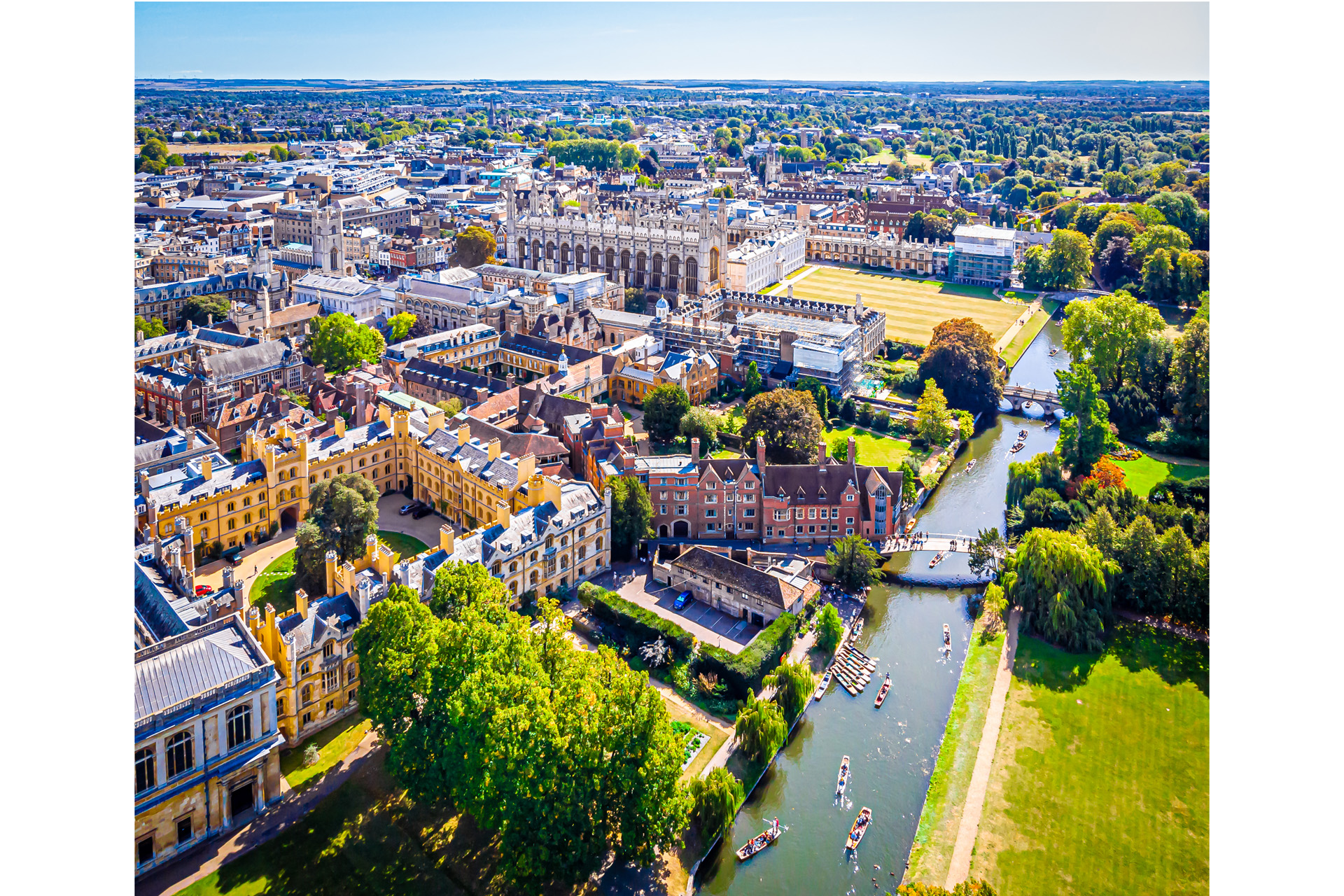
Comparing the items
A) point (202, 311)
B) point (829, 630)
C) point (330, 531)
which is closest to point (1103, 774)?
point (829, 630)

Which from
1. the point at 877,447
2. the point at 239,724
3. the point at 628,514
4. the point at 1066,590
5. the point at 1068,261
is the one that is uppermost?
the point at 1068,261

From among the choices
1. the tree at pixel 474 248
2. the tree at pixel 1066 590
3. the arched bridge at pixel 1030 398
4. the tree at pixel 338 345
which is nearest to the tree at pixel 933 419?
the arched bridge at pixel 1030 398

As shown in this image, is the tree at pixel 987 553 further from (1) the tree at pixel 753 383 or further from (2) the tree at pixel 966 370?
(1) the tree at pixel 753 383

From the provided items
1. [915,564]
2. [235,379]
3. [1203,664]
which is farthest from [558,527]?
[235,379]

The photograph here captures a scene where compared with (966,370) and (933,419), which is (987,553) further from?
(966,370)

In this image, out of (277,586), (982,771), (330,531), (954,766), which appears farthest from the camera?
(277,586)

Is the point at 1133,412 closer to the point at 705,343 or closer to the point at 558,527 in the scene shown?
the point at 705,343
